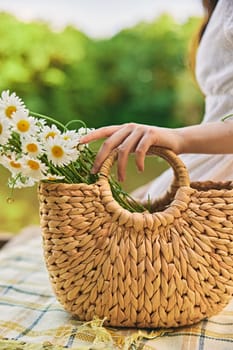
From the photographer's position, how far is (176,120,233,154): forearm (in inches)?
40.4

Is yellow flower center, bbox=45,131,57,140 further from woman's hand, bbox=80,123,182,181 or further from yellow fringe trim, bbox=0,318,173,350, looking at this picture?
yellow fringe trim, bbox=0,318,173,350

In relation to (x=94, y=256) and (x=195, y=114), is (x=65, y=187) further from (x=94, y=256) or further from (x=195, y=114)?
(x=195, y=114)

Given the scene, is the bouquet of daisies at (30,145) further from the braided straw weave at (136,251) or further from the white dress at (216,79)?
the white dress at (216,79)

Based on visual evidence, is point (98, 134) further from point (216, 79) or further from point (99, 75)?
point (99, 75)

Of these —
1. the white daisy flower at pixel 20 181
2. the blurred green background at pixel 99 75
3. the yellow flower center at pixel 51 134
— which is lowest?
the white daisy flower at pixel 20 181

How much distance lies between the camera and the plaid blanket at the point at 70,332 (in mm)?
927

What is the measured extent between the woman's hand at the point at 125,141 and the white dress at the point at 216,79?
204 mm

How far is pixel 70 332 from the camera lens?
0.97 metres

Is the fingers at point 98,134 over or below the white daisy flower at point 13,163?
over

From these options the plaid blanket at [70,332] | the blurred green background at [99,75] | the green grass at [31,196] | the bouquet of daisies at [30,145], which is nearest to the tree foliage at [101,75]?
the blurred green background at [99,75]

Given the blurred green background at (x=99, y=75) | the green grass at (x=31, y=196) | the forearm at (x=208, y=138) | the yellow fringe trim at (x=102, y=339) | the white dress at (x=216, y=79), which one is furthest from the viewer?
the blurred green background at (x=99, y=75)

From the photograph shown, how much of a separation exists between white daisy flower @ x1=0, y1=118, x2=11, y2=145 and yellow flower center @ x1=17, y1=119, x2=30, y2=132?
0.7 inches

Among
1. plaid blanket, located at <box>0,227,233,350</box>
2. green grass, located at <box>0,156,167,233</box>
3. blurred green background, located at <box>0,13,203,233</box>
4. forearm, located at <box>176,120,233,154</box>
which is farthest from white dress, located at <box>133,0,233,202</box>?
blurred green background, located at <box>0,13,203,233</box>

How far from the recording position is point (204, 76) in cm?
129
